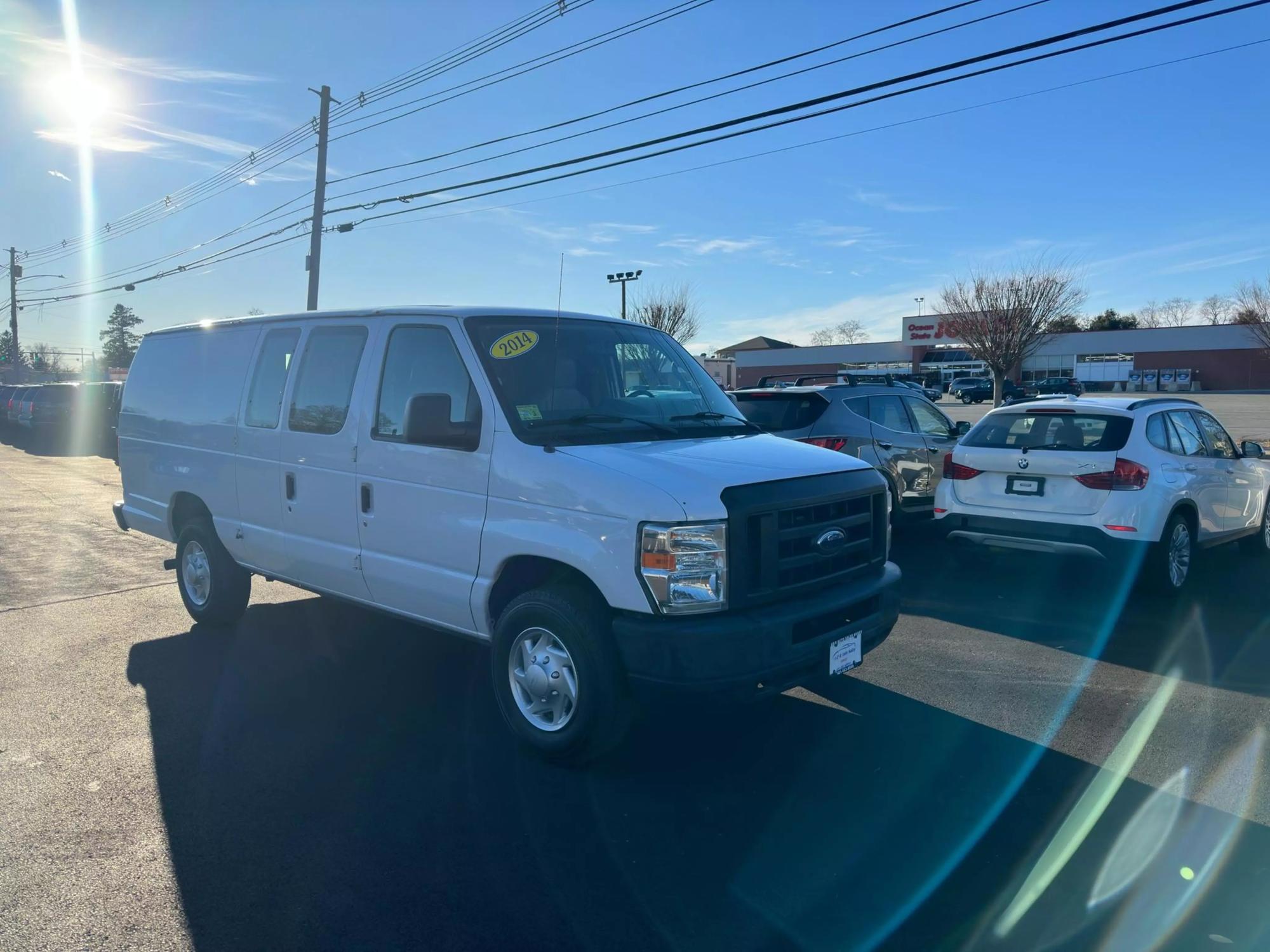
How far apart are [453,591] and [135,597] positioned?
4653mm

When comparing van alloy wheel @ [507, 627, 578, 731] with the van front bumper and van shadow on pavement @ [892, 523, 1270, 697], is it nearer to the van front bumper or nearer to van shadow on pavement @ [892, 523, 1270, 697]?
the van front bumper

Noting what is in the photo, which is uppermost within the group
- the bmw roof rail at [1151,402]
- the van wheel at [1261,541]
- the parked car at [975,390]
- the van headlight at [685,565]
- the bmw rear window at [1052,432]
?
the parked car at [975,390]

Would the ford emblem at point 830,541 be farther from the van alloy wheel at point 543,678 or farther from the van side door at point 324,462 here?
the van side door at point 324,462

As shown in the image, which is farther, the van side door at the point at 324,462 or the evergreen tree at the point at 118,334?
the evergreen tree at the point at 118,334

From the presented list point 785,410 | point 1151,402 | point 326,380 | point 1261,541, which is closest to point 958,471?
point 1151,402

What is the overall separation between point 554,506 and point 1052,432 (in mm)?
5724

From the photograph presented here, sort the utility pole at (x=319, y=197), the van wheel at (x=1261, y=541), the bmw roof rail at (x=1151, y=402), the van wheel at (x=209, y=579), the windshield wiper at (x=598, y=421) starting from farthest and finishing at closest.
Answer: the utility pole at (x=319, y=197), the van wheel at (x=1261, y=541), the bmw roof rail at (x=1151, y=402), the van wheel at (x=209, y=579), the windshield wiper at (x=598, y=421)

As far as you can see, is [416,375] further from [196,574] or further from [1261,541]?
[1261,541]

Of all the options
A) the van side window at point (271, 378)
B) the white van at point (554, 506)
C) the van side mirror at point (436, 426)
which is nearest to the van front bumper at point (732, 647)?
the white van at point (554, 506)

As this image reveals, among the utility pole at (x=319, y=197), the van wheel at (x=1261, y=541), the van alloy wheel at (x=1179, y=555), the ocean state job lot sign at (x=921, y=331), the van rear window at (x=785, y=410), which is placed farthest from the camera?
the ocean state job lot sign at (x=921, y=331)

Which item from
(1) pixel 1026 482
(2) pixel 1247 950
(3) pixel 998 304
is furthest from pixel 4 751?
(3) pixel 998 304

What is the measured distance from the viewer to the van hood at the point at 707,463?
4.06m

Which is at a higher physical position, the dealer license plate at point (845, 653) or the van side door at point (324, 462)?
the van side door at point (324, 462)

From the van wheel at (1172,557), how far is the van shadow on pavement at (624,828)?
3.43 metres
